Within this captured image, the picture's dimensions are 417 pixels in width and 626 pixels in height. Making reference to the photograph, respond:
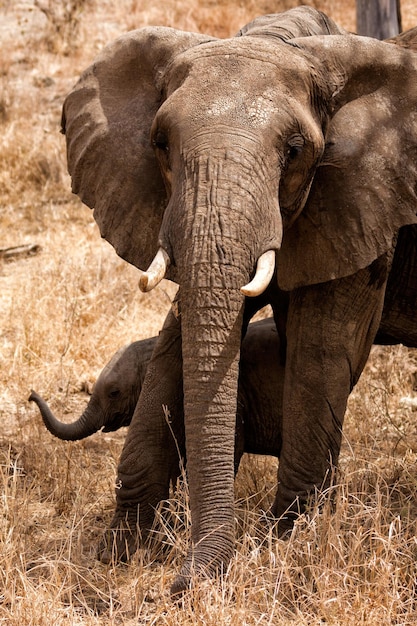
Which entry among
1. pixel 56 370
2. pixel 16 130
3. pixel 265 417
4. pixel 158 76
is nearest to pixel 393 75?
pixel 158 76

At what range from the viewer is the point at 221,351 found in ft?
12.8

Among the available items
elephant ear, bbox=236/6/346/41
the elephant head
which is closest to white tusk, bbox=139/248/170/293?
elephant ear, bbox=236/6/346/41

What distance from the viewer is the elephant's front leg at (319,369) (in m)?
4.75

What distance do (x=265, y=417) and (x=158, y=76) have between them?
178 cm

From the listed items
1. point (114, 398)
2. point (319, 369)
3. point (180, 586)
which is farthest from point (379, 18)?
point (180, 586)

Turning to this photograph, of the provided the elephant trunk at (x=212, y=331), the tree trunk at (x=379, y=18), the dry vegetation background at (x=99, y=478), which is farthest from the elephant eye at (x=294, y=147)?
the tree trunk at (x=379, y=18)

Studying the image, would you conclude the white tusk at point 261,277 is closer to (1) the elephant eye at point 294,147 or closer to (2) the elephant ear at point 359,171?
(1) the elephant eye at point 294,147

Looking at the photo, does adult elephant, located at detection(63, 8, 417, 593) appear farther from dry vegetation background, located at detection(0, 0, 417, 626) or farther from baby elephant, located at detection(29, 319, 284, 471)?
baby elephant, located at detection(29, 319, 284, 471)

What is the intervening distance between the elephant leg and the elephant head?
625 millimetres

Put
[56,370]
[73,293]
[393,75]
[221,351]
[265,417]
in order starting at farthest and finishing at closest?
[73,293] < [56,370] < [265,417] < [393,75] < [221,351]

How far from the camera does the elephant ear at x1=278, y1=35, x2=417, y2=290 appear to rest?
450 centimetres

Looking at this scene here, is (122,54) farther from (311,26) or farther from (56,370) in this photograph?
(56,370)

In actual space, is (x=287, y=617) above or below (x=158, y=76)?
below

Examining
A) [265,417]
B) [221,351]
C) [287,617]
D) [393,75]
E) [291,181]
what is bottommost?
[287,617]
